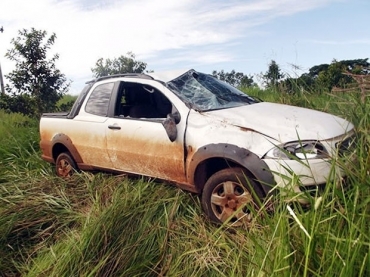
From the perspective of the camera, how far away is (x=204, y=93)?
4336 millimetres

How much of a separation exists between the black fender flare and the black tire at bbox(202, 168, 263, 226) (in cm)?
10

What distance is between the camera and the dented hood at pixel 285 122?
3.31 metres

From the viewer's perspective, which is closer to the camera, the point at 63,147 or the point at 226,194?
the point at 226,194

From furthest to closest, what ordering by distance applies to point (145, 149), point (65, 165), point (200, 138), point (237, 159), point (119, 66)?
point (119, 66) < point (65, 165) < point (145, 149) < point (200, 138) < point (237, 159)

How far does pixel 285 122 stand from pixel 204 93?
1.16 meters

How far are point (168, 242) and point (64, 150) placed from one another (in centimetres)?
286

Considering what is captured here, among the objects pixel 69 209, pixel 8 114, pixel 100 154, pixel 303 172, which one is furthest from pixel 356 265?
pixel 8 114

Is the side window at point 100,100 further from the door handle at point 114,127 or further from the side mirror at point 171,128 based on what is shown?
the side mirror at point 171,128

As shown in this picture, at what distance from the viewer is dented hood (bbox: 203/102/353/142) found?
331cm

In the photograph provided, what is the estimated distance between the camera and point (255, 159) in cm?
328

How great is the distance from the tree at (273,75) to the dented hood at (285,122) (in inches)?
116

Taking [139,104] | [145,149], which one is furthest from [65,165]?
[145,149]

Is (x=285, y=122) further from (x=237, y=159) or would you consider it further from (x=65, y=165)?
(x=65, y=165)

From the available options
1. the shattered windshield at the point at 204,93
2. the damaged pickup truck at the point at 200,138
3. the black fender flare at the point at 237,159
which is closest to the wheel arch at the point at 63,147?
the damaged pickup truck at the point at 200,138
